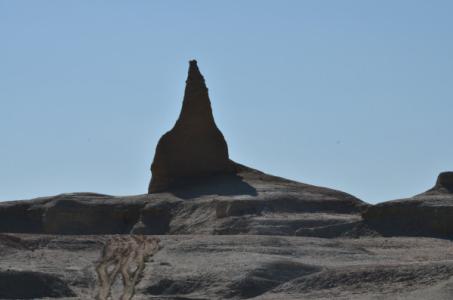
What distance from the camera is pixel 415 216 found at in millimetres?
44094

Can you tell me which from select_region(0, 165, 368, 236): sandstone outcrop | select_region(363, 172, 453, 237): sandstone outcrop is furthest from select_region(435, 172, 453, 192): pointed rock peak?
select_region(0, 165, 368, 236): sandstone outcrop

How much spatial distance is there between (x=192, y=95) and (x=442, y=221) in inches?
480

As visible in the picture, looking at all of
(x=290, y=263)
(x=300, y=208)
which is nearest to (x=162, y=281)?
(x=290, y=263)

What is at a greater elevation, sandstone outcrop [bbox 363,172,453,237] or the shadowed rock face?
the shadowed rock face

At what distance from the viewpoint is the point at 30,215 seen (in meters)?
52.4

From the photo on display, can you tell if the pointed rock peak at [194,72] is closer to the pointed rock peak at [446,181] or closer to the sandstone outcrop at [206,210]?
the sandstone outcrop at [206,210]

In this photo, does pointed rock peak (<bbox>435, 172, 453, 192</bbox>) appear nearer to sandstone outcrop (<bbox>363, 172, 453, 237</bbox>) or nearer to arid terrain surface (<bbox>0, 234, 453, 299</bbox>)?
sandstone outcrop (<bbox>363, 172, 453, 237</bbox>)

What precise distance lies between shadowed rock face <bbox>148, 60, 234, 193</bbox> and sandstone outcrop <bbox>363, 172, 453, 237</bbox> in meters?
8.40

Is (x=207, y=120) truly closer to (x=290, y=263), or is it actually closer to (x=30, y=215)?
(x=30, y=215)

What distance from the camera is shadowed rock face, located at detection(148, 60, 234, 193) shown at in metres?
51.4

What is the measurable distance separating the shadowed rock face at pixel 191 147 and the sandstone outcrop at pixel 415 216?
331 inches

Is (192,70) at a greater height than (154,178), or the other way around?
(192,70)

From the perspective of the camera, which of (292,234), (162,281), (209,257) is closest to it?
(162,281)

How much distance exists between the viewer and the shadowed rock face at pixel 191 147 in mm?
51438
